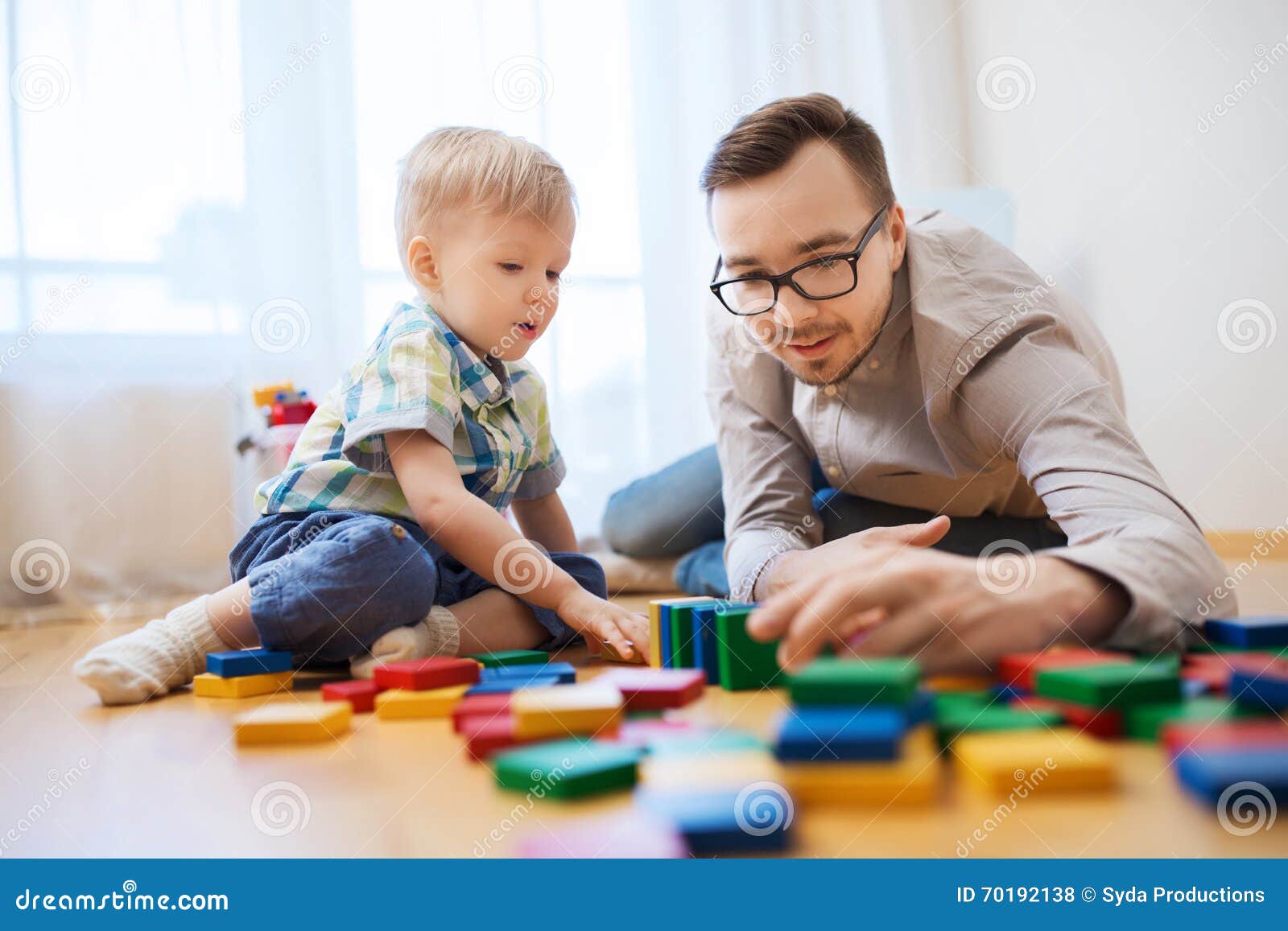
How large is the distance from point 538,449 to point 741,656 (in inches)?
26.5

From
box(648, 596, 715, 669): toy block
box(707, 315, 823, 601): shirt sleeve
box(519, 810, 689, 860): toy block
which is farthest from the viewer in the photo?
box(707, 315, 823, 601): shirt sleeve

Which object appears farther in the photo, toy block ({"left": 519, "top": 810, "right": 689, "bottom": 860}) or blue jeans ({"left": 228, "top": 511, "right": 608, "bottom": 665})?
blue jeans ({"left": 228, "top": 511, "right": 608, "bottom": 665})

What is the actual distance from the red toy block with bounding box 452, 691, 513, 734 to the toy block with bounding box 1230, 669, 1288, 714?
52 cm

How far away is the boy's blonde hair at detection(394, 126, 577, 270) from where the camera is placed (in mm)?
1318

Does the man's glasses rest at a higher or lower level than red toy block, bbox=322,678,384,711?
higher

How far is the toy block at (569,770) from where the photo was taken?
0.61 metres

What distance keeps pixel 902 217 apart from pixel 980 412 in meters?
0.30

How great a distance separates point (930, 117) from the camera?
3277 millimetres

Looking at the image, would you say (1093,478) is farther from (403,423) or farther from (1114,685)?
(403,423)

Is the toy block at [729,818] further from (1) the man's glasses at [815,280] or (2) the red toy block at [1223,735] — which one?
(1) the man's glasses at [815,280]

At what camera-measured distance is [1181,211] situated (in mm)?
2355

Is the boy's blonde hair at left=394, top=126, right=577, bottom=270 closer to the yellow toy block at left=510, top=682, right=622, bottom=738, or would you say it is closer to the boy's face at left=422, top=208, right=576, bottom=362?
the boy's face at left=422, top=208, right=576, bottom=362

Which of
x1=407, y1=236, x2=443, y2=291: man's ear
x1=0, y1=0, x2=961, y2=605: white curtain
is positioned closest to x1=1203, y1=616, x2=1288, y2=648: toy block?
x1=407, y1=236, x2=443, y2=291: man's ear

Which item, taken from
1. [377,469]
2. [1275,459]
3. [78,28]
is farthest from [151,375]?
[1275,459]
